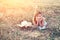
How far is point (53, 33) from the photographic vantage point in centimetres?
167

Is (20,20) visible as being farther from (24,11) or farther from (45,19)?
(45,19)

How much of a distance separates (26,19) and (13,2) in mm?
270

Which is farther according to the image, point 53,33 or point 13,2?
point 13,2

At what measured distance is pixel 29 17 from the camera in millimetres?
→ 1720

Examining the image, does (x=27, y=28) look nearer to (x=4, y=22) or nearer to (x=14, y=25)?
(x=14, y=25)

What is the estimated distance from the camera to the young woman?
1699 mm

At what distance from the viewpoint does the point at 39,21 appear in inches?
67.4

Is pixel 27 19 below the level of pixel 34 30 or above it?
above


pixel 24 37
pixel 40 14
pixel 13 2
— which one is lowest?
pixel 24 37

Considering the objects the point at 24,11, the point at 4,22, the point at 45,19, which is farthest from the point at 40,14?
the point at 4,22

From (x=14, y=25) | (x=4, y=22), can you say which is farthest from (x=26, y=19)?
(x=4, y=22)

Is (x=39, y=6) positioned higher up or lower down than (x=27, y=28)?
higher up

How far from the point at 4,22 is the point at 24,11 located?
27 cm

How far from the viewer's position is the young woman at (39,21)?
1.70 m
